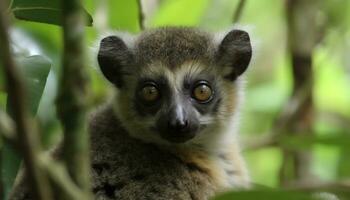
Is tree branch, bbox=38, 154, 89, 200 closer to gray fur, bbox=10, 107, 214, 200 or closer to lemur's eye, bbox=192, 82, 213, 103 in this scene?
gray fur, bbox=10, 107, 214, 200

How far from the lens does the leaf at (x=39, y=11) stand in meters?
2.58

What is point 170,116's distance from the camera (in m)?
3.87

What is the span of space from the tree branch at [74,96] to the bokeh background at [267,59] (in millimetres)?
905

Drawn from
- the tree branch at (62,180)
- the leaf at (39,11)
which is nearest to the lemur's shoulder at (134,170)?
the leaf at (39,11)

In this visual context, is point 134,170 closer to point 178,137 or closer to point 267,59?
point 178,137

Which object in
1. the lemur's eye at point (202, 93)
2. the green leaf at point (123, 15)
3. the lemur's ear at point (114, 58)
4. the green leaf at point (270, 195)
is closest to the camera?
the green leaf at point (270, 195)

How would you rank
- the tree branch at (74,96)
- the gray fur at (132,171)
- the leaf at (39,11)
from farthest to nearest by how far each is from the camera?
the gray fur at (132,171) → the leaf at (39,11) → the tree branch at (74,96)

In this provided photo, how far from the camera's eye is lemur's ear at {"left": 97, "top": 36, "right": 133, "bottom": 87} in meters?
4.39

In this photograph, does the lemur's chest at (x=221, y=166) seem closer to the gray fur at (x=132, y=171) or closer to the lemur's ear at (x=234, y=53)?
the gray fur at (x=132, y=171)

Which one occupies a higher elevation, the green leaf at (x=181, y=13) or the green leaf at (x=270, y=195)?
the green leaf at (x=181, y=13)

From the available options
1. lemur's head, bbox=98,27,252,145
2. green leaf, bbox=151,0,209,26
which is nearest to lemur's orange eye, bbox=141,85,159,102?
lemur's head, bbox=98,27,252,145

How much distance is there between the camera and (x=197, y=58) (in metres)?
4.32

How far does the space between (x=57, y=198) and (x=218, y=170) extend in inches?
112

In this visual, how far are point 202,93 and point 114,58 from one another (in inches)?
25.2
